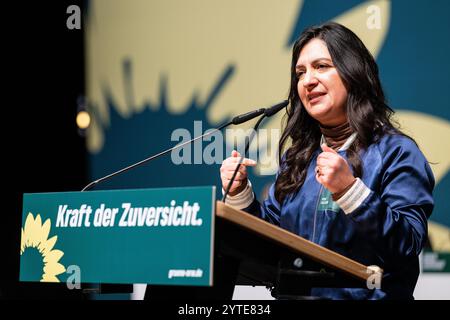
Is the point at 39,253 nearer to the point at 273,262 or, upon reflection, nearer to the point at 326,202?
the point at 273,262

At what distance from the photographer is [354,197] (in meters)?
1.88

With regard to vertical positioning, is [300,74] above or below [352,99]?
above

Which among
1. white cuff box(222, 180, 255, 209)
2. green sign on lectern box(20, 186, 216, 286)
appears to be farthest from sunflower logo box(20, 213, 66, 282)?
white cuff box(222, 180, 255, 209)

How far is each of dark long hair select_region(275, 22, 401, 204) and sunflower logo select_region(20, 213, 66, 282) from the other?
0.81m

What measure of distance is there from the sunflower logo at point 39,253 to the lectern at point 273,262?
1.02 feet

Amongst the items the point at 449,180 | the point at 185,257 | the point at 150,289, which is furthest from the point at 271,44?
the point at 185,257

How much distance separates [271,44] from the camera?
410cm

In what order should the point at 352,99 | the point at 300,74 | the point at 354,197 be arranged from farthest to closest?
the point at 300,74 < the point at 352,99 < the point at 354,197

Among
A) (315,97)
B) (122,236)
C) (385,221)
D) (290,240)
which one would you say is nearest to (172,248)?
(122,236)

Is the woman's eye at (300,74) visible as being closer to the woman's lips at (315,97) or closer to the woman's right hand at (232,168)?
the woman's lips at (315,97)

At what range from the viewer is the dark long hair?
2248 mm

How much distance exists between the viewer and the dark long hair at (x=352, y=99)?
225 centimetres

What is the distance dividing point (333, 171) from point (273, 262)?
0.89ft

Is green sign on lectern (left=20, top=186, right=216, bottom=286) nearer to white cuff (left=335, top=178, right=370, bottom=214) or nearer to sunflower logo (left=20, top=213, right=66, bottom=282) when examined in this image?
sunflower logo (left=20, top=213, right=66, bottom=282)
